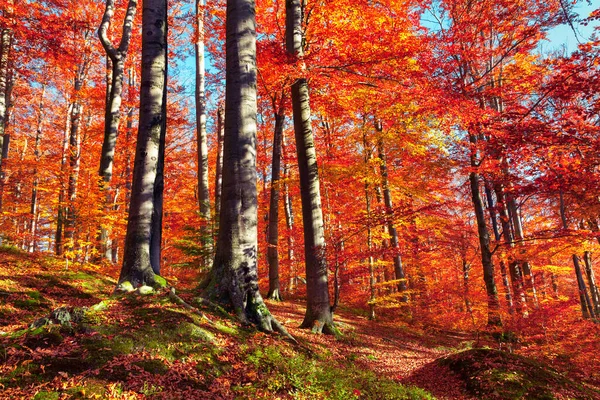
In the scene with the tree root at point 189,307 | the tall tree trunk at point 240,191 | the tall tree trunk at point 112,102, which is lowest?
the tree root at point 189,307

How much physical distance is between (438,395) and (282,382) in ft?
8.66

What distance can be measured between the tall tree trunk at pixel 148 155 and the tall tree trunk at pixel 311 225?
3.41m

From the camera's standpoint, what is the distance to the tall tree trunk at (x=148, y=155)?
16.4 ft

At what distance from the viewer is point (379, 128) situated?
16500 millimetres

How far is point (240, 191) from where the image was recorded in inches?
210

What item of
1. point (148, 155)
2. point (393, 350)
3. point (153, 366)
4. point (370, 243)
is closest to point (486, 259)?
point (370, 243)

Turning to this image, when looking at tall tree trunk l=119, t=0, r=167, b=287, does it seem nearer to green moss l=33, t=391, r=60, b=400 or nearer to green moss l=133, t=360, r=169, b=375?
green moss l=133, t=360, r=169, b=375

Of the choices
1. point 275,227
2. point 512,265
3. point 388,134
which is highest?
point 388,134

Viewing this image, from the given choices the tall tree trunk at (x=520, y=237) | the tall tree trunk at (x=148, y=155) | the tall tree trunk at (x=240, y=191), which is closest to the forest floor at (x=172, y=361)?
the tall tree trunk at (x=240, y=191)

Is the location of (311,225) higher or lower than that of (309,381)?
higher

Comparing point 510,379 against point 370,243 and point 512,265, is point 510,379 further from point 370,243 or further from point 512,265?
point 512,265

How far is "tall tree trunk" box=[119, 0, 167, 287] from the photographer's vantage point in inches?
197

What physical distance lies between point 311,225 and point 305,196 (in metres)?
0.71

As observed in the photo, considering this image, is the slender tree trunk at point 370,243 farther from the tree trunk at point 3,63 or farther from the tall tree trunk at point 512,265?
the tree trunk at point 3,63
